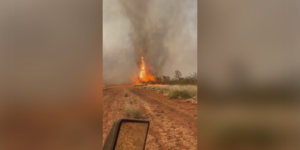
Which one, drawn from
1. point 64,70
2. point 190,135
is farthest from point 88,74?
point 190,135

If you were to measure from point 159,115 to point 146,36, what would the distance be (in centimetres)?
63

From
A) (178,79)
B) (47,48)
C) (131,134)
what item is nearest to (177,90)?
(178,79)

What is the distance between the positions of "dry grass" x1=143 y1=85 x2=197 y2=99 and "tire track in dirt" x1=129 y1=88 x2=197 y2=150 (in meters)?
0.04

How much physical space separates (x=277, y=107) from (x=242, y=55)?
258mm

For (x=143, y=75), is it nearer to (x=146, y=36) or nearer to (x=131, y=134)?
(x=146, y=36)

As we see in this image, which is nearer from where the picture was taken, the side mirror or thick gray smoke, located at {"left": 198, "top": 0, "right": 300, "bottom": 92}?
thick gray smoke, located at {"left": 198, "top": 0, "right": 300, "bottom": 92}

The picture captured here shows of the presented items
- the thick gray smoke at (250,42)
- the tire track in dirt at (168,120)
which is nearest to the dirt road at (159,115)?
the tire track in dirt at (168,120)

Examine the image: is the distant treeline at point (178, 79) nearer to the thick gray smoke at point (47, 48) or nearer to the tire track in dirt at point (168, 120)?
the tire track in dirt at point (168, 120)

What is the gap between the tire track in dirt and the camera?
47.9 inches

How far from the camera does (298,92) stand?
0.64 metres

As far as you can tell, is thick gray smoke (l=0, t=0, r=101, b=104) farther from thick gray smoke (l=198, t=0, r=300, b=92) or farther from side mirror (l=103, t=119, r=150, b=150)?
thick gray smoke (l=198, t=0, r=300, b=92)

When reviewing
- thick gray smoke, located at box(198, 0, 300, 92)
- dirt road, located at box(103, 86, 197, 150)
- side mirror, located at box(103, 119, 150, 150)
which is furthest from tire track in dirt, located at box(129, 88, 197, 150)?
thick gray smoke, located at box(198, 0, 300, 92)

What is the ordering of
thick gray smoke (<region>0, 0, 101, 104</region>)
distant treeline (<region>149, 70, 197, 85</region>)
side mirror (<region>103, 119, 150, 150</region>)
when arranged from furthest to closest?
distant treeline (<region>149, 70, 197, 85</region>) → side mirror (<region>103, 119, 150, 150</region>) → thick gray smoke (<region>0, 0, 101, 104</region>)

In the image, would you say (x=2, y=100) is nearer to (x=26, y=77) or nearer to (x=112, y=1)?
(x=26, y=77)
